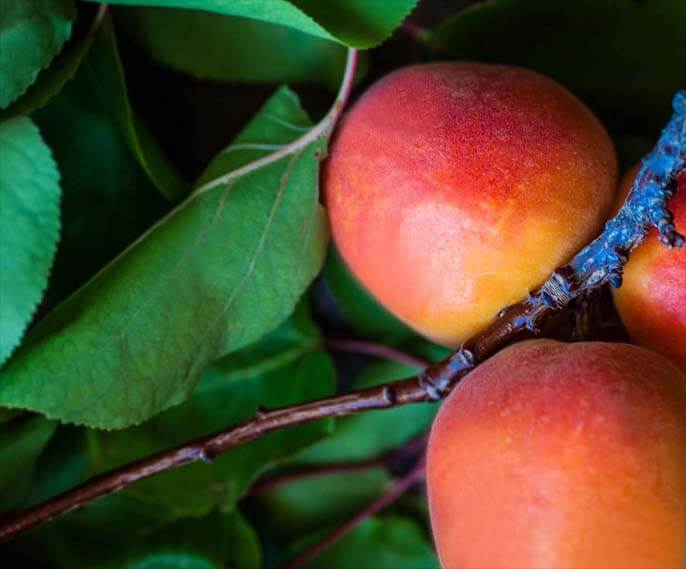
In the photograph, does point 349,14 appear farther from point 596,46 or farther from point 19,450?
point 19,450

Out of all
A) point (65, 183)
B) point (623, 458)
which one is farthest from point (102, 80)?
point (623, 458)

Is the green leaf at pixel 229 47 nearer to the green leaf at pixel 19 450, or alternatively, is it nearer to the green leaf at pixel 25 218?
the green leaf at pixel 25 218

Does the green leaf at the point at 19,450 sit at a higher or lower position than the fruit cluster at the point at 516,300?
lower

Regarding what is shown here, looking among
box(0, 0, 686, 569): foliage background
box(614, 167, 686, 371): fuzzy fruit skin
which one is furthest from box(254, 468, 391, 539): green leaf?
box(614, 167, 686, 371): fuzzy fruit skin

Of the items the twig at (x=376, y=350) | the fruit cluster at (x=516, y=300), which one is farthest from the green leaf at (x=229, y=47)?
the twig at (x=376, y=350)

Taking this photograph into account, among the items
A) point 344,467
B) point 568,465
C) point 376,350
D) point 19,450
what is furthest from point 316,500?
point 568,465

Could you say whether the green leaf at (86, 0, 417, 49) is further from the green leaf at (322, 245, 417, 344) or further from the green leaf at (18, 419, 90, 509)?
the green leaf at (18, 419, 90, 509)

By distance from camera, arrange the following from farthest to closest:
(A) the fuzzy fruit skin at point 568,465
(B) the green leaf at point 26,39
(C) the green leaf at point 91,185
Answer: (C) the green leaf at point 91,185, (B) the green leaf at point 26,39, (A) the fuzzy fruit skin at point 568,465

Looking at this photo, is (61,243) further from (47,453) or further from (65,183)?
(47,453)
